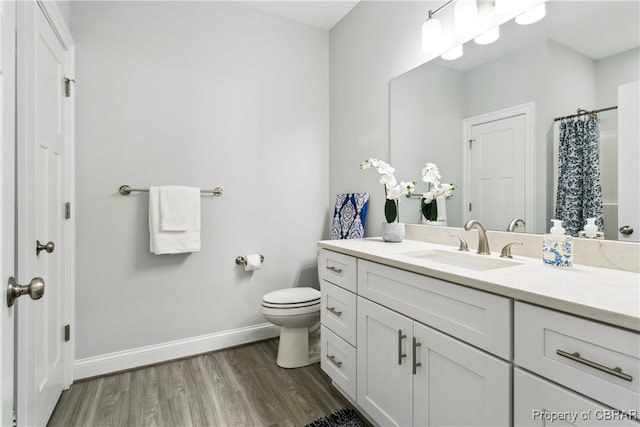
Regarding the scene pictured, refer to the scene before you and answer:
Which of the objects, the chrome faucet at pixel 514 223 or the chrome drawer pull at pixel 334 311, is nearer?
the chrome faucet at pixel 514 223

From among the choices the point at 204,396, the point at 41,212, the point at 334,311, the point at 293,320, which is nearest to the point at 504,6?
the point at 334,311

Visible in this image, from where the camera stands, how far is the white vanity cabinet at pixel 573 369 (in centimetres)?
68

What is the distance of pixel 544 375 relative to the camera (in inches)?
32.2

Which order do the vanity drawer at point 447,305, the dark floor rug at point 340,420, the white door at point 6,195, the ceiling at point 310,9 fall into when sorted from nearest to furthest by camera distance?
1. the white door at point 6,195
2. the vanity drawer at point 447,305
3. the dark floor rug at point 340,420
4. the ceiling at point 310,9

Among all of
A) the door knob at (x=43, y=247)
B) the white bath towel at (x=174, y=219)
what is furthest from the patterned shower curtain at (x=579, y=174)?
the door knob at (x=43, y=247)

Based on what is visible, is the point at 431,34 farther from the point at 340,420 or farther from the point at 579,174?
the point at 340,420

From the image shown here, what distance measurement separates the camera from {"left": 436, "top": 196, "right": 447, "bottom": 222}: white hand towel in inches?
71.7

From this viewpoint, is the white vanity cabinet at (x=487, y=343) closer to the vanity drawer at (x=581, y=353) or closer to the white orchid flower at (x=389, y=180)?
the vanity drawer at (x=581, y=353)

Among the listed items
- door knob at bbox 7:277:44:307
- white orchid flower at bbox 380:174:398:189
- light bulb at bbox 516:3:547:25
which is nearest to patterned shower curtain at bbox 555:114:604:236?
light bulb at bbox 516:3:547:25

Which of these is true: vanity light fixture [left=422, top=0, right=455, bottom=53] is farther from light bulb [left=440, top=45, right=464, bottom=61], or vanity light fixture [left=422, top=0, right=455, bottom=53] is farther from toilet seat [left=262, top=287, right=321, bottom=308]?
toilet seat [left=262, top=287, right=321, bottom=308]

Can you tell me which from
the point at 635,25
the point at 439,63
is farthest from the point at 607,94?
the point at 439,63

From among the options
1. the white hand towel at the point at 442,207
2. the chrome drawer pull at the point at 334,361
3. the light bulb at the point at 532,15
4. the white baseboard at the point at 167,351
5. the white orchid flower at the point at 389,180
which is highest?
the light bulb at the point at 532,15

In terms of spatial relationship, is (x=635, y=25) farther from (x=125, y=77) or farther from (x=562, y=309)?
(x=125, y=77)

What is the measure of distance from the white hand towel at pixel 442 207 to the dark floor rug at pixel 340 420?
1119 mm
